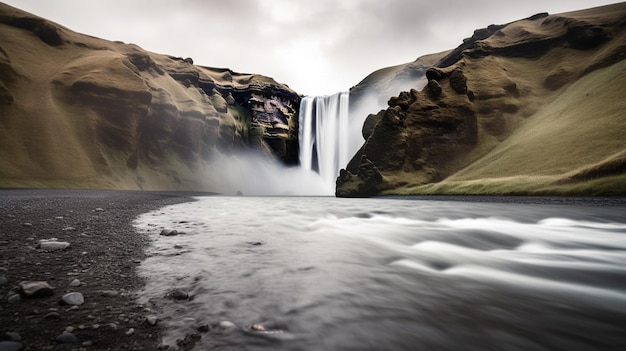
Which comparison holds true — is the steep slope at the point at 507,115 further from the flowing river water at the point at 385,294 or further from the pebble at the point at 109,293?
the pebble at the point at 109,293

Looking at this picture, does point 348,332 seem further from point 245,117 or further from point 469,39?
point 245,117

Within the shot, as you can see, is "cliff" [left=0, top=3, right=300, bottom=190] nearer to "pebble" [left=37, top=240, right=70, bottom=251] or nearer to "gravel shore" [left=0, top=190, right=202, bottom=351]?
"pebble" [left=37, top=240, right=70, bottom=251]

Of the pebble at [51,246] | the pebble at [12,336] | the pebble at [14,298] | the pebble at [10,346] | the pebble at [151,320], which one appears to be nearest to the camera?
the pebble at [10,346]

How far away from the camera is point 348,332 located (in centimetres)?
315

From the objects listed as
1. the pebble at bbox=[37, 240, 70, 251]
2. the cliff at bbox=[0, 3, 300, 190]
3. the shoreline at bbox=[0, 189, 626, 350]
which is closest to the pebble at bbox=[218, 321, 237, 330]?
the shoreline at bbox=[0, 189, 626, 350]

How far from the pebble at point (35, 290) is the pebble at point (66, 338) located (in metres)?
1.36

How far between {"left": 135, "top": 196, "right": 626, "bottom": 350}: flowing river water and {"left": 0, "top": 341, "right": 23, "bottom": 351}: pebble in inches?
43.6

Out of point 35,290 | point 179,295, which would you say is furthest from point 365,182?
point 35,290

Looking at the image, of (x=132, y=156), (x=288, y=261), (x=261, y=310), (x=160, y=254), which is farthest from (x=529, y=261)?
(x=132, y=156)

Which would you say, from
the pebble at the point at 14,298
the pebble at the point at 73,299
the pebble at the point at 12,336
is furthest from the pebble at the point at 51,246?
the pebble at the point at 12,336

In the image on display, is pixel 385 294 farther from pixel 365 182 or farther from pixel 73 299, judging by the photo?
pixel 365 182

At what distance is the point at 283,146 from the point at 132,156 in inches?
2131

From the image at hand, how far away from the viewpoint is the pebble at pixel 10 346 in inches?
88.9

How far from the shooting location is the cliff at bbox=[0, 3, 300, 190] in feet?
134
